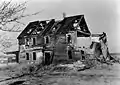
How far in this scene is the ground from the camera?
5.21ft

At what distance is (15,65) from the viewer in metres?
1.84

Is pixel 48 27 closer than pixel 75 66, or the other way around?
pixel 75 66

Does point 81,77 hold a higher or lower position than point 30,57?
lower

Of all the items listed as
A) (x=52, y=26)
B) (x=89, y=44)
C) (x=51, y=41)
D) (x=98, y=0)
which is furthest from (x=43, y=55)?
(x=98, y=0)

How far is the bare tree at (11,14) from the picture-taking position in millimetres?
1746

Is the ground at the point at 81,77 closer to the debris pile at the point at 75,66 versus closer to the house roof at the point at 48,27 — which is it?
the debris pile at the point at 75,66

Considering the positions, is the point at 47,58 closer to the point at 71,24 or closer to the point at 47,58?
the point at 47,58

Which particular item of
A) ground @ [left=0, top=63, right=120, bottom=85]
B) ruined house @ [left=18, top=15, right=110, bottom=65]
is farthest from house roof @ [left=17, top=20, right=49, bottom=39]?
ground @ [left=0, top=63, right=120, bottom=85]

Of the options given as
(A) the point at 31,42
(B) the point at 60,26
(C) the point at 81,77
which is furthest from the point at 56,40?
(C) the point at 81,77

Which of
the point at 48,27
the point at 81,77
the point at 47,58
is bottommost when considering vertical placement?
the point at 81,77

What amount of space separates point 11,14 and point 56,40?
49 cm

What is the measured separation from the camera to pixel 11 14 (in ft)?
5.80

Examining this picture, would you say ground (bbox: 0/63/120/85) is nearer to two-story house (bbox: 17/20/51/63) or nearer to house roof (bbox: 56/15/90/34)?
two-story house (bbox: 17/20/51/63)

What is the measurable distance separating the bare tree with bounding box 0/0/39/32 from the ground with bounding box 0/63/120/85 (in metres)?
0.50
